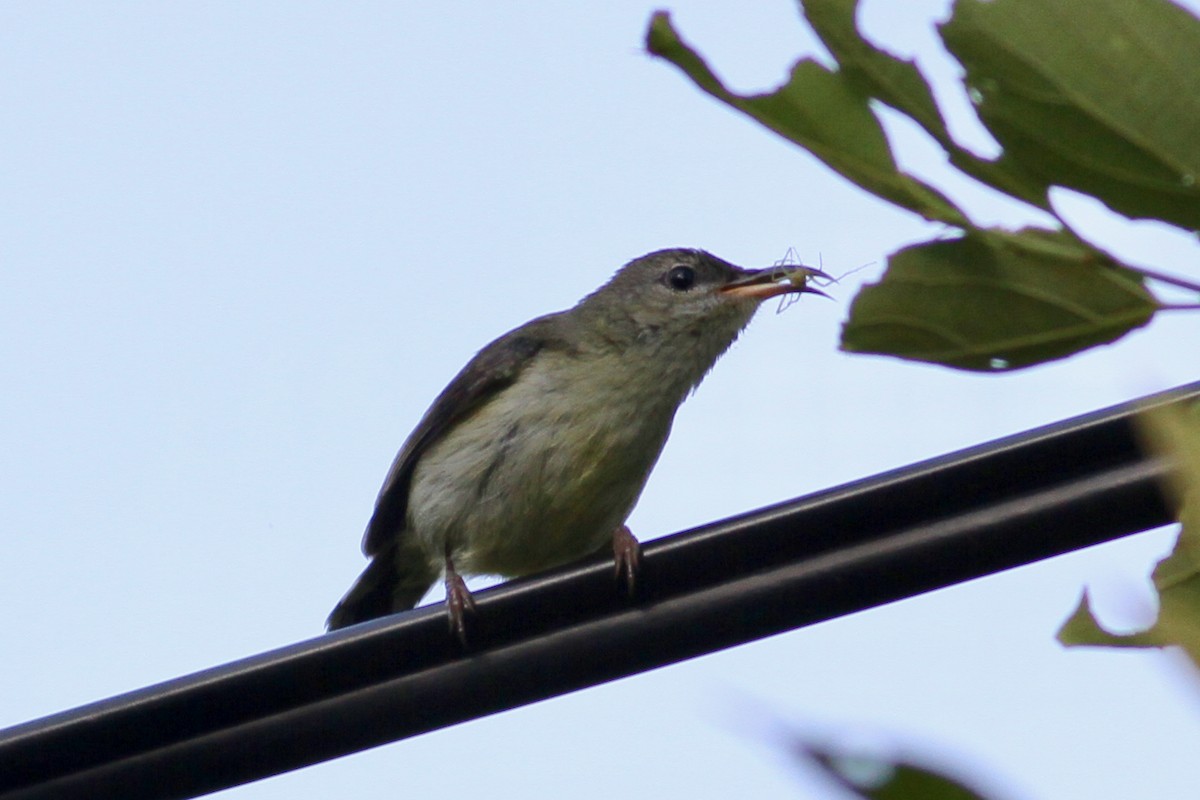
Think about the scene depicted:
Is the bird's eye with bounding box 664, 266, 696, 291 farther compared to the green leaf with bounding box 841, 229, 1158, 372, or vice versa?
the bird's eye with bounding box 664, 266, 696, 291

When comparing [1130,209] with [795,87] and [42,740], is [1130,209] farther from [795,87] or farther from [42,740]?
[42,740]

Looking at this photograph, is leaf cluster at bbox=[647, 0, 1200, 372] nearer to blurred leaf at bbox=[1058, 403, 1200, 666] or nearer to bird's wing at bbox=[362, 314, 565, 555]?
blurred leaf at bbox=[1058, 403, 1200, 666]

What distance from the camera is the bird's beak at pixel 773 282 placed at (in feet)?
19.9

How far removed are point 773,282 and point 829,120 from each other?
532 centimetres

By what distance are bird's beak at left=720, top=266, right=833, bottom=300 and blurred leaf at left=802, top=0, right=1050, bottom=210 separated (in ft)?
16.1

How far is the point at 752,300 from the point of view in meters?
6.37

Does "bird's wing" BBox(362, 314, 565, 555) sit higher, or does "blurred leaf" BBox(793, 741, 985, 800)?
"bird's wing" BBox(362, 314, 565, 555)

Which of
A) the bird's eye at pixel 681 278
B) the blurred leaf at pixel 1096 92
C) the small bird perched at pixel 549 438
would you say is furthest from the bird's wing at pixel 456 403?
the blurred leaf at pixel 1096 92

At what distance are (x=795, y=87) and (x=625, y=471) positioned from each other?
447 centimetres

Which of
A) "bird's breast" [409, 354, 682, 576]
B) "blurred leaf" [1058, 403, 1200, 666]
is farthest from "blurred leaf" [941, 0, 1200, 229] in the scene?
"bird's breast" [409, 354, 682, 576]

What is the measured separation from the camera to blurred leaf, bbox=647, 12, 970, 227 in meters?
1.13

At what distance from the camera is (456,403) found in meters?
6.09

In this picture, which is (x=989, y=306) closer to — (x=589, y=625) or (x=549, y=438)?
(x=589, y=625)

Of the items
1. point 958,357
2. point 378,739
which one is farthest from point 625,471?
point 958,357
